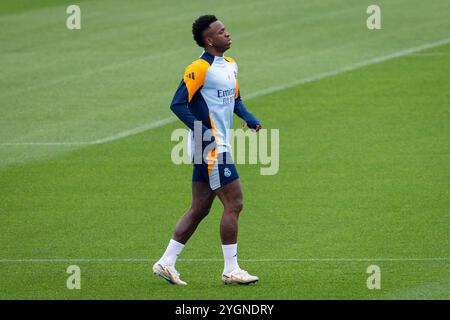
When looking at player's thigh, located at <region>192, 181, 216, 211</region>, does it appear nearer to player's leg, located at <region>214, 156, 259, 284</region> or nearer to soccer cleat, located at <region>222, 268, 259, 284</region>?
player's leg, located at <region>214, 156, 259, 284</region>

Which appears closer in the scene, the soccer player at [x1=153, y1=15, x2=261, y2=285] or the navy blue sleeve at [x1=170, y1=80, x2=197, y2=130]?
the navy blue sleeve at [x1=170, y1=80, x2=197, y2=130]

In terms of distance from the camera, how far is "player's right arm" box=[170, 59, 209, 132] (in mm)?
9914

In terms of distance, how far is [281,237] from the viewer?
12.0 meters

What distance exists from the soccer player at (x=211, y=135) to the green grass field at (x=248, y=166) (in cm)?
28

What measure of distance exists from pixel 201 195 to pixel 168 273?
745 mm

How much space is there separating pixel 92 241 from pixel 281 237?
1.95 meters

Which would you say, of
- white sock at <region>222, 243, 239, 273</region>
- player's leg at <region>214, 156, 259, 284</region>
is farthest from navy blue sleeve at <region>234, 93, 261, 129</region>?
white sock at <region>222, 243, 239, 273</region>

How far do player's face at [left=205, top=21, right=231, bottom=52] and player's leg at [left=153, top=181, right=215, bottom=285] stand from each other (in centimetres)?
121

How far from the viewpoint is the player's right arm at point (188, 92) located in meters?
9.91

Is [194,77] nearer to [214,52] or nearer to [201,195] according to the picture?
[214,52]

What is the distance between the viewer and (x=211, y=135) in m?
10.0

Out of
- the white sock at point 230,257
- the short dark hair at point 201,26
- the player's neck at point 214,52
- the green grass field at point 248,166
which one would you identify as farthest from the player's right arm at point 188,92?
the green grass field at point 248,166

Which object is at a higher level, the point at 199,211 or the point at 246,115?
the point at 246,115

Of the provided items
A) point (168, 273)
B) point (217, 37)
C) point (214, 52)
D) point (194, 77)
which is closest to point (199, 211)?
point (168, 273)
